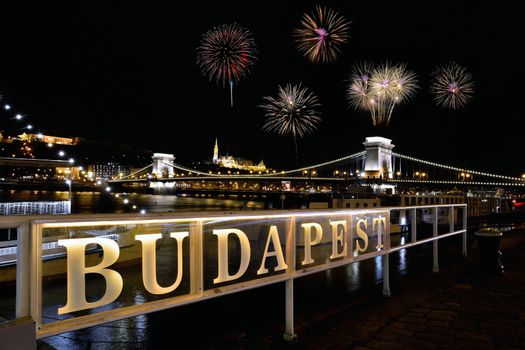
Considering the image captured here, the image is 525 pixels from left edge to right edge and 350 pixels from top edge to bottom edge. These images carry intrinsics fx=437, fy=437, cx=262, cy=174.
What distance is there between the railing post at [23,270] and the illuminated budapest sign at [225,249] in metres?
0.17

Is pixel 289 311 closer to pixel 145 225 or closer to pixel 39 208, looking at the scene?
pixel 145 225

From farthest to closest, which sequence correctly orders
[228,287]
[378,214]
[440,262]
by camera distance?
1. [440,262]
2. [378,214]
3. [228,287]

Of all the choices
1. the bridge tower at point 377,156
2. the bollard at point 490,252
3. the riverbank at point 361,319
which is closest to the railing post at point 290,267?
the riverbank at point 361,319

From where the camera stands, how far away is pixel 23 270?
2.20 metres

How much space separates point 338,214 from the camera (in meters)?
4.62

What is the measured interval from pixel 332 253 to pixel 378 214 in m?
1.25

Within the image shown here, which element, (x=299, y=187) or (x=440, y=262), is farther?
(x=299, y=187)

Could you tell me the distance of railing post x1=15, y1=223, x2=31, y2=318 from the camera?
7.22ft

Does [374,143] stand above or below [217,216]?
above

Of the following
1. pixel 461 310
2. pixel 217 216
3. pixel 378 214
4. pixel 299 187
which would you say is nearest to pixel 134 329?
pixel 217 216

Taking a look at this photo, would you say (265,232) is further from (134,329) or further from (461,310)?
(461,310)

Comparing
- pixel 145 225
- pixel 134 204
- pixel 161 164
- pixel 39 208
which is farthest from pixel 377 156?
pixel 145 225

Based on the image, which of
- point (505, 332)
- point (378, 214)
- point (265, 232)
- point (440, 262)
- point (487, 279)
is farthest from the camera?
point (440, 262)

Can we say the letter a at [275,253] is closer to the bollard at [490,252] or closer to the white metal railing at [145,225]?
the white metal railing at [145,225]
